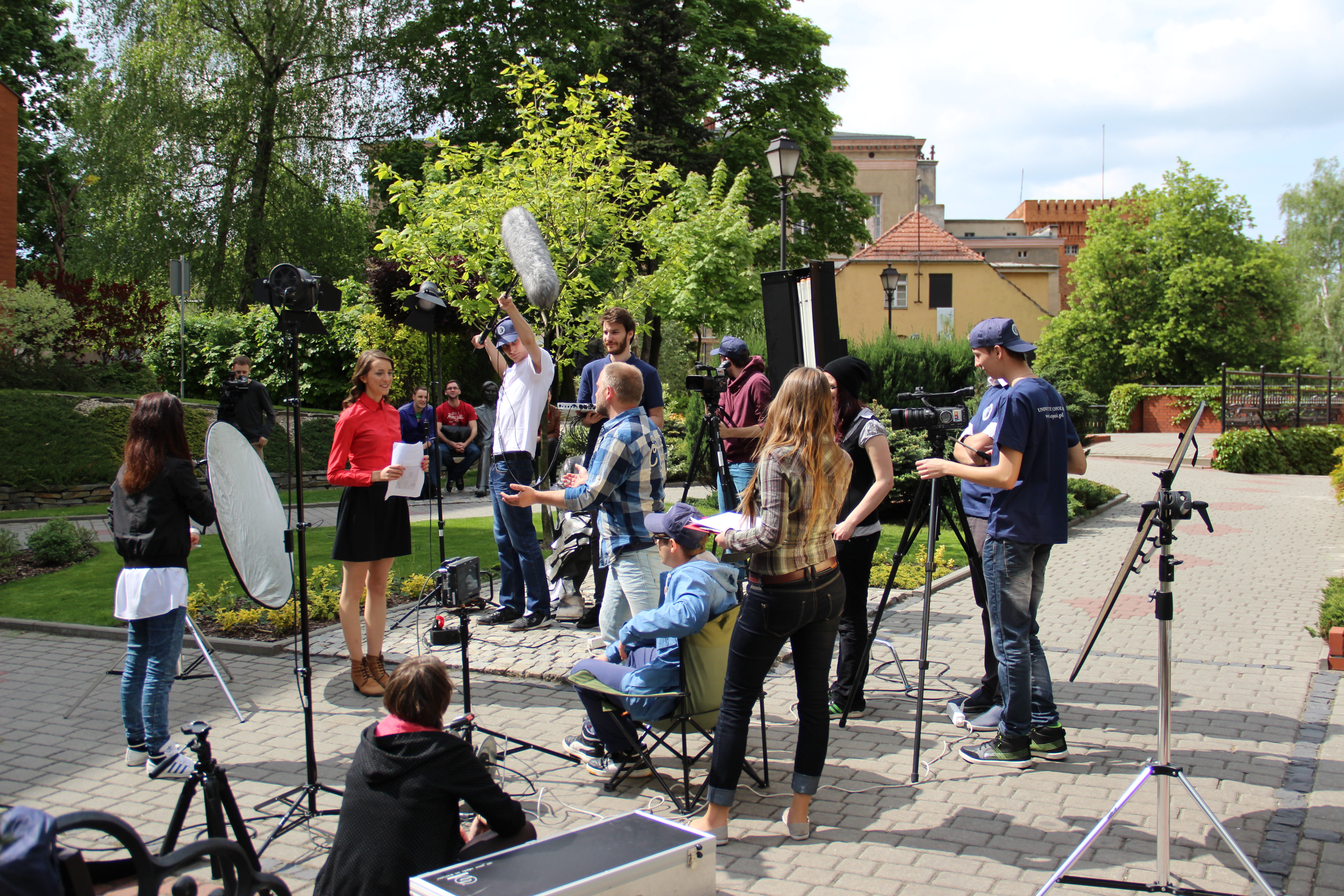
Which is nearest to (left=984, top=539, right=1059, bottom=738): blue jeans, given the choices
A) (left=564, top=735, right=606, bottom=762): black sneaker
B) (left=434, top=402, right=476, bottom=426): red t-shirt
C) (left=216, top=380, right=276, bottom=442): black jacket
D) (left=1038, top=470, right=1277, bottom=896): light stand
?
(left=1038, top=470, right=1277, bottom=896): light stand

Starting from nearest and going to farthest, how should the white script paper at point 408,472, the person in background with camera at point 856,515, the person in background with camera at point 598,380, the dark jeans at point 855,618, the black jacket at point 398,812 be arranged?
the black jacket at point 398,812
the person in background with camera at point 856,515
the dark jeans at point 855,618
the white script paper at point 408,472
the person in background with camera at point 598,380

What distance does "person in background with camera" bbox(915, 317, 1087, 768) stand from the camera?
4.50m

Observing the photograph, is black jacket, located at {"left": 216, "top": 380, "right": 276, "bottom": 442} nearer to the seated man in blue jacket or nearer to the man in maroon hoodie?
the man in maroon hoodie

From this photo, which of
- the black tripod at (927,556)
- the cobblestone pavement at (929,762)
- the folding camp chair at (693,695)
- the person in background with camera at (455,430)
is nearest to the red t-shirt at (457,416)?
the person in background with camera at (455,430)

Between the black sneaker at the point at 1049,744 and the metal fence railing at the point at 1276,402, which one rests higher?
the metal fence railing at the point at 1276,402

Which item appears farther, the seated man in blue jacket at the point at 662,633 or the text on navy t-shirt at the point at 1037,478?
the text on navy t-shirt at the point at 1037,478

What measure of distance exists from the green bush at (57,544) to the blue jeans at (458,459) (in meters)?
6.03

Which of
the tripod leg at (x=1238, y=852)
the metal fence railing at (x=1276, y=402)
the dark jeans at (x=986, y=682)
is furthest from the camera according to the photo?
the metal fence railing at (x=1276, y=402)

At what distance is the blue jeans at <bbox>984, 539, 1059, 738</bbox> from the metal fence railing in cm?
1926

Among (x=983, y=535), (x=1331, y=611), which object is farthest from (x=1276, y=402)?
(x=983, y=535)

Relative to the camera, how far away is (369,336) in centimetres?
2197

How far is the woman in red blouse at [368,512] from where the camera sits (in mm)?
5695

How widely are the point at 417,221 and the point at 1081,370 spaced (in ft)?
139

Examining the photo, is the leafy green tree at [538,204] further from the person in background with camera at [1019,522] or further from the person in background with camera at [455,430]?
the person in background with camera at [1019,522]
